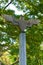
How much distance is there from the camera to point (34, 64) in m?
8.54

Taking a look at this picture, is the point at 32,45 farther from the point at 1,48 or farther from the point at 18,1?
the point at 18,1

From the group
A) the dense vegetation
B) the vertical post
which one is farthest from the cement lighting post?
the dense vegetation

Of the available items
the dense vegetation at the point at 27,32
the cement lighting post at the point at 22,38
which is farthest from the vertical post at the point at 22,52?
the dense vegetation at the point at 27,32

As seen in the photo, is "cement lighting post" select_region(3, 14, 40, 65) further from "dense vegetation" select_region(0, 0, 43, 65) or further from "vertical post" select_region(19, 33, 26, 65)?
"dense vegetation" select_region(0, 0, 43, 65)

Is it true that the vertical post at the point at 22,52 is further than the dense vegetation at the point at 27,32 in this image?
No

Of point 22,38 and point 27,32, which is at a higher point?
point 27,32

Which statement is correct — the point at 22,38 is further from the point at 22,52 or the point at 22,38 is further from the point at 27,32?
the point at 27,32

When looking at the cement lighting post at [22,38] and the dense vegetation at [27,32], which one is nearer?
the cement lighting post at [22,38]

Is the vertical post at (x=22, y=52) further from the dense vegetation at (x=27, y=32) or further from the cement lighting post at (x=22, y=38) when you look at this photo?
the dense vegetation at (x=27, y=32)

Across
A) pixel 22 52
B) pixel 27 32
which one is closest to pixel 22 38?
pixel 22 52

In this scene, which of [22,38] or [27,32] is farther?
[27,32]

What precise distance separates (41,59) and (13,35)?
5.76 ft

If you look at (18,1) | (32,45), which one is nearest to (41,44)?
(32,45)


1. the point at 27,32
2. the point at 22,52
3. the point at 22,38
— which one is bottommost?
the point at 22,52
